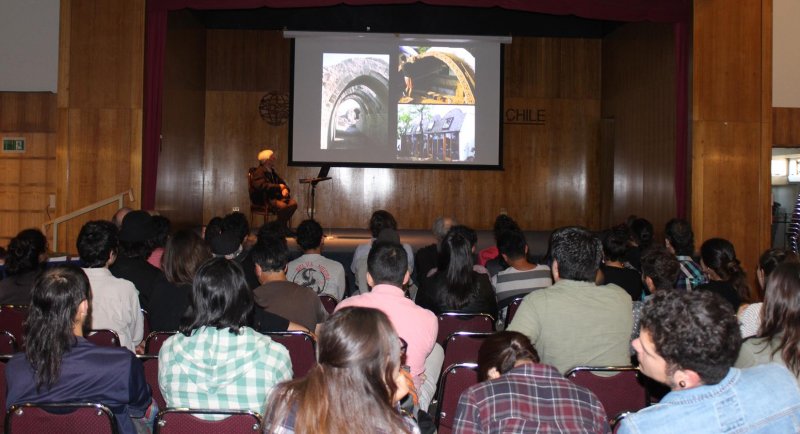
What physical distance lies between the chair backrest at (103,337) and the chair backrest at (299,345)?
0.63 m

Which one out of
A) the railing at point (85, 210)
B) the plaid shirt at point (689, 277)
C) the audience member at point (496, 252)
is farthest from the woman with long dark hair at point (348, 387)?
the railing at point (85, 210)

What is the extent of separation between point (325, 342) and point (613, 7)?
8.09 metres

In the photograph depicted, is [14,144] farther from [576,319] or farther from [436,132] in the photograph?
[576,319]

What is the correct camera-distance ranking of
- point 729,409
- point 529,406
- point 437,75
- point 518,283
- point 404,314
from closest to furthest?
point 729,409, point 529,406, point 404,314, point 518,283, point 437,75

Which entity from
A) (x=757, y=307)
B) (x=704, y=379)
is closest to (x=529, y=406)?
(x=704, y=379)

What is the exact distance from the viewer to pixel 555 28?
13.0 meters

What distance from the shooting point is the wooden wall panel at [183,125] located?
10303 millimetres

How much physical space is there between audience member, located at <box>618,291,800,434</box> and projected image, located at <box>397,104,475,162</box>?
10583 mm

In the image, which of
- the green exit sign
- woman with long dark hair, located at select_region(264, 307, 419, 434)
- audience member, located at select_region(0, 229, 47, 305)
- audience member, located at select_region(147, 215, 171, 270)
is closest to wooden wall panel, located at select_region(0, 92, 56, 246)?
the green exit sign

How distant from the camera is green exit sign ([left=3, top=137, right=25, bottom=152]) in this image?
1001 centimetres

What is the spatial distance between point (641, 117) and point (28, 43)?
28.1 feet

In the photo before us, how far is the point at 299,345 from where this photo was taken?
2977 mm

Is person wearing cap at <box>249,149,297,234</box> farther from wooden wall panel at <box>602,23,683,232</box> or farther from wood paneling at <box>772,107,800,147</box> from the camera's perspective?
wood paneling at <box>772,107,800,147</box>

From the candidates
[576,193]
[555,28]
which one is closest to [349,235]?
[576,193]
